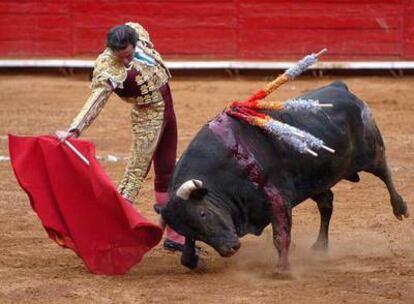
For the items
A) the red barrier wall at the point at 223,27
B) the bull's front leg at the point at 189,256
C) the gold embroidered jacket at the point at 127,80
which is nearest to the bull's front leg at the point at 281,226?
the bull's front leg at the point at 189,256

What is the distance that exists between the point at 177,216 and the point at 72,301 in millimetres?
619

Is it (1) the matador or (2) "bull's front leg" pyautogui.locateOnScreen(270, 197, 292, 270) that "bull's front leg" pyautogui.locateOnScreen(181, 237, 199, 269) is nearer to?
(1) the matador

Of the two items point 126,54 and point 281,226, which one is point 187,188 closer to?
point 281,226

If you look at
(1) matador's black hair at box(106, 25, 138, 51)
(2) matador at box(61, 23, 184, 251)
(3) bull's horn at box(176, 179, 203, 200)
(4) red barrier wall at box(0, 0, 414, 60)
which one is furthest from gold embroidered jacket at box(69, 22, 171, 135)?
(4) red barrier wall at box(0, 0, 414, 60)

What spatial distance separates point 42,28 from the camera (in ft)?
42.4

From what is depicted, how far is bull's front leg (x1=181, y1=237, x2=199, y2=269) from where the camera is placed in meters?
5.33

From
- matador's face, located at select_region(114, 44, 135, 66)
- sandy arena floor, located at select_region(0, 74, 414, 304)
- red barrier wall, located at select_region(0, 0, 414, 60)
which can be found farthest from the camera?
red barrier wall, located at select_region(0, 0, 414, 60)

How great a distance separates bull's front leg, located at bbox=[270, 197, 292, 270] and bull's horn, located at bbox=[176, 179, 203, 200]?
0.43 metres

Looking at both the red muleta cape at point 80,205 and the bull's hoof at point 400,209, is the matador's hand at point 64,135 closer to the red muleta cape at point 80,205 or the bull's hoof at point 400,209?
the red muleta cape at point 80,205

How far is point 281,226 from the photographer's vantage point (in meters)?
5.26

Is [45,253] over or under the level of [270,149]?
under

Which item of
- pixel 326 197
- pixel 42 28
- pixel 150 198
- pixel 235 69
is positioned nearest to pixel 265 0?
pixel 235 69

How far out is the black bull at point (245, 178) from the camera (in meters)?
5.08

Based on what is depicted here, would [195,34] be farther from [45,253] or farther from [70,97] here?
[45,253]
